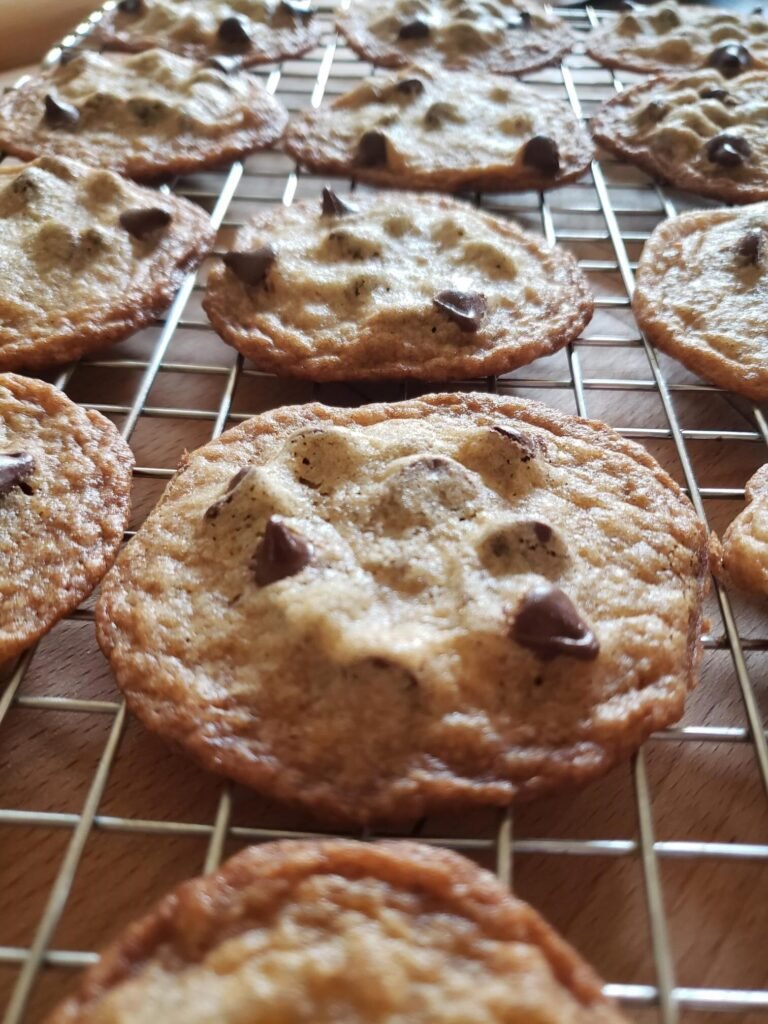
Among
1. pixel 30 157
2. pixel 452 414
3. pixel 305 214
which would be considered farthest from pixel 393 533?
pixel 30 157

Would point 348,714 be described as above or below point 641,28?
below

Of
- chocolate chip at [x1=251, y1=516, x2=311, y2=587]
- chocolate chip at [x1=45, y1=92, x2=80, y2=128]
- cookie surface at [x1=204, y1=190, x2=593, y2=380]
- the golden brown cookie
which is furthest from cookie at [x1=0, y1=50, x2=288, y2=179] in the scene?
the golden brown cookie

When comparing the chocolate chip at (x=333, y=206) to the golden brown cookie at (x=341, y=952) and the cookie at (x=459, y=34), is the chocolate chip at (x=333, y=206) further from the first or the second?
the golden brown cookie at (x=341, y=952)

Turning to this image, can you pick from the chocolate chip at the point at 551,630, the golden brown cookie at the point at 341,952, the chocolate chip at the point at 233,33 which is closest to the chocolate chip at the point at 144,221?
the chocolate chip at the point at 233,33

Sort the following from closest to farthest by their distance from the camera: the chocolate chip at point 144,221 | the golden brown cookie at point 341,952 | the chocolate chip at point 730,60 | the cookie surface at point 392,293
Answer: the golden brown cookie at point 341,952
the cookie surface at point 392,293
the chocolate chip at point 144,221
the chocolate chip at point 730,60

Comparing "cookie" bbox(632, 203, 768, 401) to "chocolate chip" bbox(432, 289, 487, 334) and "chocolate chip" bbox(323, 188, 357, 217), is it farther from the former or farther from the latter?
"chocolate chip" bbox(323, 188, 357, 217)

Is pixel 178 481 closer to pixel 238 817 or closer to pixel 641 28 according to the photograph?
pixel 238 817
